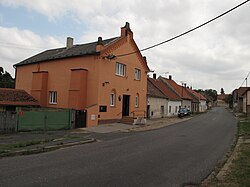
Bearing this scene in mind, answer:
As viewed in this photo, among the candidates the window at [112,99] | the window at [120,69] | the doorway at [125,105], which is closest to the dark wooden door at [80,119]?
the window at [112,99]

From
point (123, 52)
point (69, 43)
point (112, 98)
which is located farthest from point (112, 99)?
point (69, 43)

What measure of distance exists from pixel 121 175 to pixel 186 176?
184cm

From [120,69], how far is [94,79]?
13.4 ft

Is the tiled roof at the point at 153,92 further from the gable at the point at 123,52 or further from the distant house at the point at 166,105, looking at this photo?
the gable at the point at 123,52

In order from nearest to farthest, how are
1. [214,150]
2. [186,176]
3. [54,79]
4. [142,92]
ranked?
1. [186,176]
2. [214,150]
3. [54,79]
4. [142,92]

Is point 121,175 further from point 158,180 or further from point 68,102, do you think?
point 68,102

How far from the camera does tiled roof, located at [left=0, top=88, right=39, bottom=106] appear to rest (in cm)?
2256

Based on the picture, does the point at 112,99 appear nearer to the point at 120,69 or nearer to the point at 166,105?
the point at 120,69

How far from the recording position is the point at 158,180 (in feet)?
22.7

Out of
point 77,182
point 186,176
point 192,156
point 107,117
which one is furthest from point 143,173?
point 107,117

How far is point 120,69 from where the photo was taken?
26750mm

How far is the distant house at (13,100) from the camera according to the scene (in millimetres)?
22391

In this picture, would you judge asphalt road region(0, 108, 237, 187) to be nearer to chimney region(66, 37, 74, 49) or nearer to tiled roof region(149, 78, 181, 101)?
chimney region(66, 37, 74, 49)

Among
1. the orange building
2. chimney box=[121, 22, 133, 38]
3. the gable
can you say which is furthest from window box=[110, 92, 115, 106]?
chimney box=[121, 22, 133, 38]
